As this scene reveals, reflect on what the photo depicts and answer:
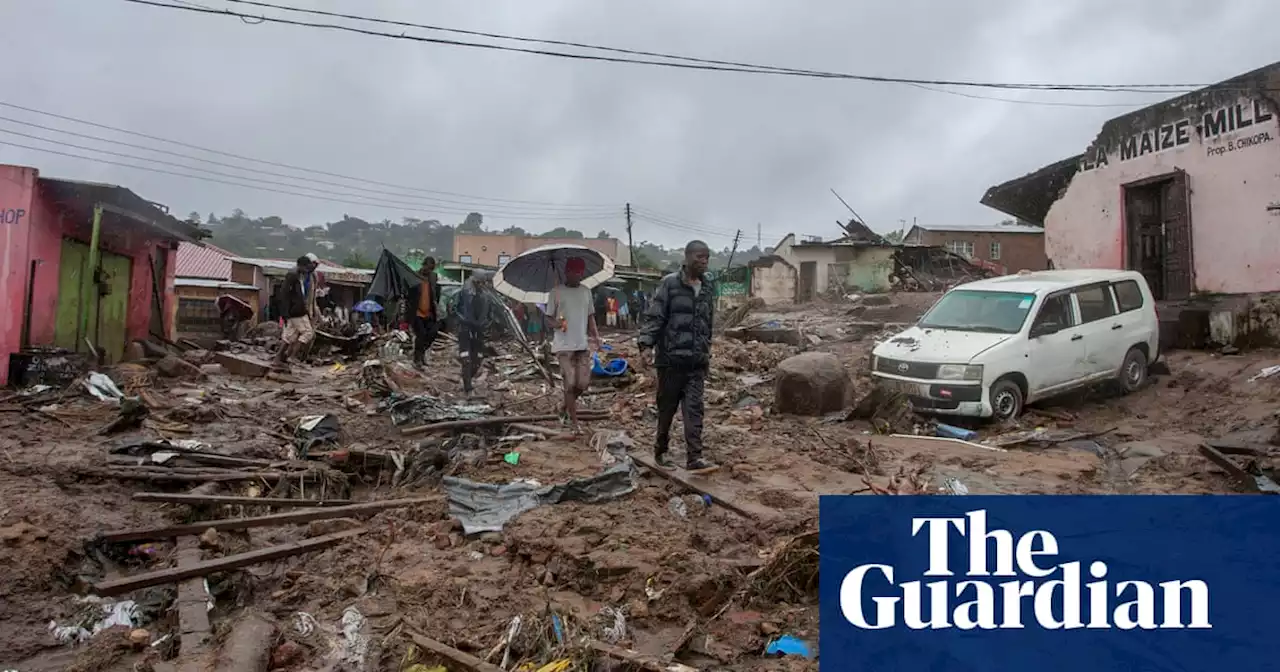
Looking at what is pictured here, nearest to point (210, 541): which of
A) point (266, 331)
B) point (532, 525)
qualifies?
point (532, 525)

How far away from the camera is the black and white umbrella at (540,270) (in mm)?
7938

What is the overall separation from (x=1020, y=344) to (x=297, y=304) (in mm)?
9666

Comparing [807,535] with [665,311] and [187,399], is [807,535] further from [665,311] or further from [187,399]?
[187,399]

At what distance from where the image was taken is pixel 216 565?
4.12 m

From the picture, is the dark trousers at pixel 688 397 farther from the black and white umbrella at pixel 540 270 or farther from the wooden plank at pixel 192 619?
the wooden plank at pixel 192 619

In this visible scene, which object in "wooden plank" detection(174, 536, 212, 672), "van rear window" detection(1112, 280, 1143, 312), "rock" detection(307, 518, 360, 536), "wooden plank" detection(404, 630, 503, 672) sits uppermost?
"van rear window" detection(1112, 280, 1143, 312)

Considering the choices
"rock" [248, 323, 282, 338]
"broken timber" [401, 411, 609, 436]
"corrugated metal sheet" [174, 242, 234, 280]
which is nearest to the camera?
"broken timber" [401, 411, 609, 436]

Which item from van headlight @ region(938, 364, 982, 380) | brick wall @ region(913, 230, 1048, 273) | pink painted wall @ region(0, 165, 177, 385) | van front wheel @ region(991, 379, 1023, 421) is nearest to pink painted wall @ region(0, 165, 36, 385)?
pink painted wall @ region(0, 165, 177, 385)

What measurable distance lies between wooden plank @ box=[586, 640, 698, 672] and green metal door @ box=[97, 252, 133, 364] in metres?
12.4

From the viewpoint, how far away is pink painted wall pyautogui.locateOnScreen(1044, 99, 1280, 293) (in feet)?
37.3

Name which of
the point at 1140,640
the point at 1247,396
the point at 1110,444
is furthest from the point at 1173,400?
the point at 1140,640

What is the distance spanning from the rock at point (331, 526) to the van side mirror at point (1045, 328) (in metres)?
7.52

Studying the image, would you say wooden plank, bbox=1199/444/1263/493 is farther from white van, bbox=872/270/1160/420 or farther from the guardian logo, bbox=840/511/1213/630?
the guardian logo, bbox=840/511/1213/630

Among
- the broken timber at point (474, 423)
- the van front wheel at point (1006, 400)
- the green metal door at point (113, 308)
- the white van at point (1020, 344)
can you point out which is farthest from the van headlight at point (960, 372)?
the green metal door at point (113, 308)
